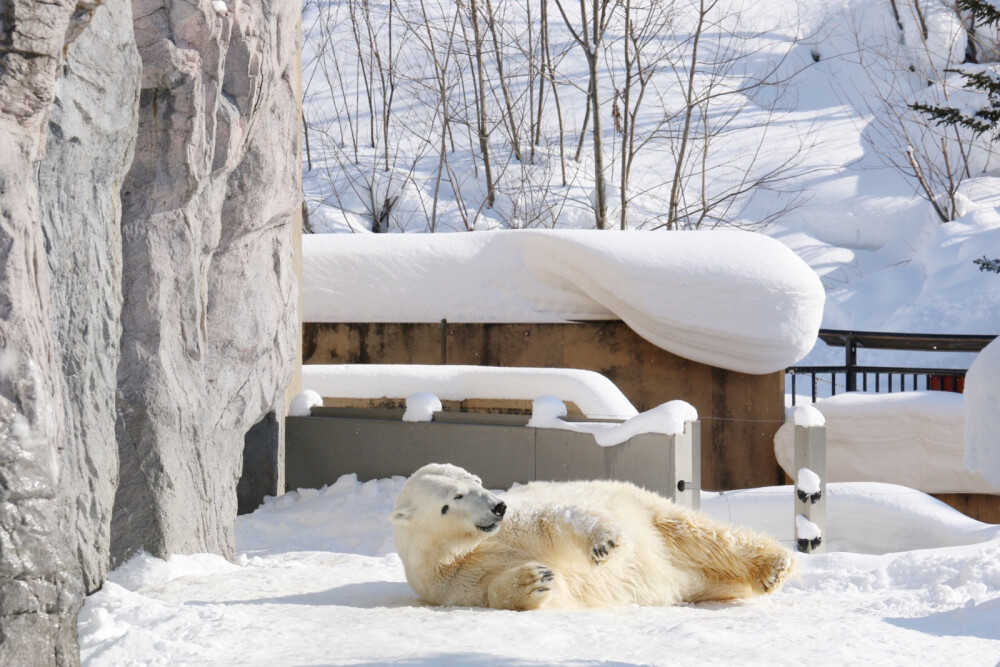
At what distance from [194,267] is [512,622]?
2676mm

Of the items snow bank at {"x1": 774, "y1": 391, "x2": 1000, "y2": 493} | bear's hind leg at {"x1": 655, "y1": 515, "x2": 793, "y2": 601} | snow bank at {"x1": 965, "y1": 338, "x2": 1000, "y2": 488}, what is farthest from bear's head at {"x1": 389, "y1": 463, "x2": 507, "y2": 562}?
snow bank at {"x1": 774, "y1": 391, "x2": 1000, "y2": 493}

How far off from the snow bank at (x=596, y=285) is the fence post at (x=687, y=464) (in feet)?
7.87

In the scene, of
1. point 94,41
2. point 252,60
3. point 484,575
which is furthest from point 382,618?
point 252,60

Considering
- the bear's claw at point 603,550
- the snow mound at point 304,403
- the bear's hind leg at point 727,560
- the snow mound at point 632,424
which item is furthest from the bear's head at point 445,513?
the snow mound at point 304,403

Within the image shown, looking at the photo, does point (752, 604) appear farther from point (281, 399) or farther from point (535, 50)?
point (535, 50)

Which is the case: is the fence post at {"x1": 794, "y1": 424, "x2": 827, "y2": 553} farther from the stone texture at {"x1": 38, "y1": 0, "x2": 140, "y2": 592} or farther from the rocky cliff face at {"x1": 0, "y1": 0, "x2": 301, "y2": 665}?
the stone texture at {"x1": 38, "y1": 0, "x2": 140, "y2": 592}

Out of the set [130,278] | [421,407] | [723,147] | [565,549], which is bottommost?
[565,549]

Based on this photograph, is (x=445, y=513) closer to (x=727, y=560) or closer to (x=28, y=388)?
(x=727, y=560)

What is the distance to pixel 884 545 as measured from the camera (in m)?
7.32

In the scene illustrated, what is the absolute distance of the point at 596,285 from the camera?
9.00 meters

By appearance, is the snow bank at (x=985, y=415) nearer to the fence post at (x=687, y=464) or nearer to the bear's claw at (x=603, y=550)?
the fence post at (x=687, y=464)

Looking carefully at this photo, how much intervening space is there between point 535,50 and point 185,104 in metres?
16.9

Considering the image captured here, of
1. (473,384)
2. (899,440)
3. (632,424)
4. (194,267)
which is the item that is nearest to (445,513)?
(194,267)

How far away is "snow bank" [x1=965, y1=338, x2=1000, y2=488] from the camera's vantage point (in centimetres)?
699
